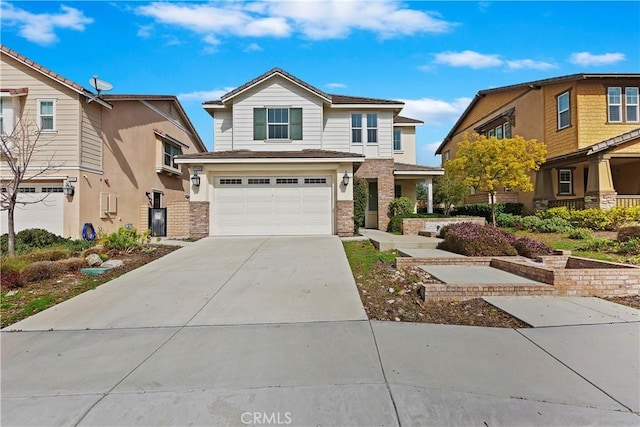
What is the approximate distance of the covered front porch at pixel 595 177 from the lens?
14.9 meters

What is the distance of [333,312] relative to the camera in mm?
5434

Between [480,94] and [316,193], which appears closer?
[316,193]

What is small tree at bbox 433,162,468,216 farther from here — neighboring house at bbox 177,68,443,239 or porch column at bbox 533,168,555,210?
porch column at bbox 533,168,555,210

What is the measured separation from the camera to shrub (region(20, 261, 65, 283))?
7.36 m

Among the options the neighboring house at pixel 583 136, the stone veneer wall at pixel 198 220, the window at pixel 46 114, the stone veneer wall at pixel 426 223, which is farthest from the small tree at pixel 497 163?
the window at pixel 46 114

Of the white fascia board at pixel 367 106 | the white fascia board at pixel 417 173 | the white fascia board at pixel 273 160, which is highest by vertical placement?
the white fascia board at pixel 367 106

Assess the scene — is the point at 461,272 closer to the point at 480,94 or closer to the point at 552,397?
the point at 552,397

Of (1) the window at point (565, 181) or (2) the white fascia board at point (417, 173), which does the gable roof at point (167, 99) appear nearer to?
(2) the white fascia board at point (417, 173)

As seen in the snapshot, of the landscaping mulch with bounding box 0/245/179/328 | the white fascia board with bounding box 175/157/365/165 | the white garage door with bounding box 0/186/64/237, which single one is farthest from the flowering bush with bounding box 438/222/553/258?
the white garage door with bounding box 0/186/64/237

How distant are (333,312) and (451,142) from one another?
93.3 ft

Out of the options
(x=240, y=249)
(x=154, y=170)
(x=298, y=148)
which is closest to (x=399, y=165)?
(x=298, y=148)

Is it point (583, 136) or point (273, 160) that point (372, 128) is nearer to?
point (273, 160)

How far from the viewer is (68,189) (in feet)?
43.7

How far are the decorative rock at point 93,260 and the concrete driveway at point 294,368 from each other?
2969 mm
